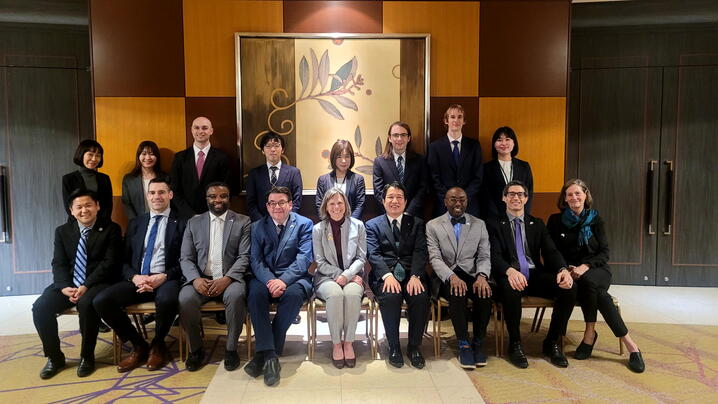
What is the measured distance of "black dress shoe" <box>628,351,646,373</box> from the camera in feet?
9.89

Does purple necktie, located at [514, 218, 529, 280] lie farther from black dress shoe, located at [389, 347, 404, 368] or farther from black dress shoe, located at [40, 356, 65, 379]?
black dress shoe, located at [40, 356, 65, 379]

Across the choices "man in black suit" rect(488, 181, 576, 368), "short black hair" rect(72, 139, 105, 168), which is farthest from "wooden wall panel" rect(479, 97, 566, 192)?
"short black hair" rect(72, 139, 105, 168)

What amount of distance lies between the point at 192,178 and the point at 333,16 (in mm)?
1897

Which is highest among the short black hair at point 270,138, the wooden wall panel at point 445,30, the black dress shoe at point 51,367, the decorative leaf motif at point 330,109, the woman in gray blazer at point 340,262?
the wooden wall panel at point 445,30

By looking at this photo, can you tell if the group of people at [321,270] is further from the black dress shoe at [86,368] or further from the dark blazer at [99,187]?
the dark blazer at [99,187]

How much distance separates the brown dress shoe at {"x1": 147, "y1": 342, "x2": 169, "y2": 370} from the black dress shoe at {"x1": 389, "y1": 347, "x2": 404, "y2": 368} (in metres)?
1.54

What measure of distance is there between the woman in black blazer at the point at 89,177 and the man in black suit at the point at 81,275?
51 cm

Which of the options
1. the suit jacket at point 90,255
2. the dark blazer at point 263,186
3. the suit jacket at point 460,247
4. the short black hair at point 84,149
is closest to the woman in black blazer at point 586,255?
the suit jacket at point 460,247

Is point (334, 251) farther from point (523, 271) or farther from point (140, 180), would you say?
point (140, 180)

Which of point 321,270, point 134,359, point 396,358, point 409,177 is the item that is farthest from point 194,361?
point 409,177

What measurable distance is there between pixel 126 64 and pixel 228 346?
2648mm

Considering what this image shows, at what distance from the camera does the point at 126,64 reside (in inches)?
159

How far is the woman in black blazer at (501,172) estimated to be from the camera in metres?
3.86

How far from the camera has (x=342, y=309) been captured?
3113 mm
